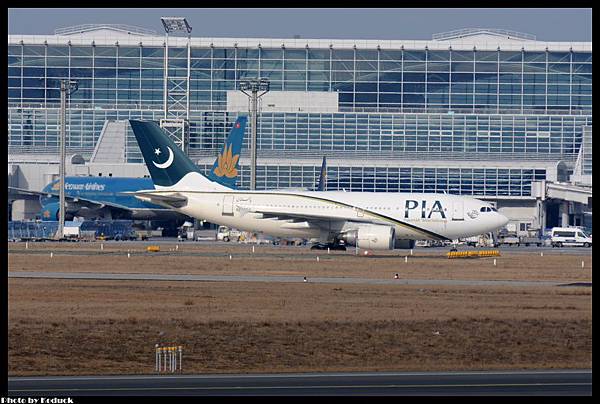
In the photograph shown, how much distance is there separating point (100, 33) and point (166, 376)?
5216 inches

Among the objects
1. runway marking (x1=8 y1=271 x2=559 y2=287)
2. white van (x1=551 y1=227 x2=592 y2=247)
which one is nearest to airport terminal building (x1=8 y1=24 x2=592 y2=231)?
white van (x1=551 y1=227 x2=592 y2=247)

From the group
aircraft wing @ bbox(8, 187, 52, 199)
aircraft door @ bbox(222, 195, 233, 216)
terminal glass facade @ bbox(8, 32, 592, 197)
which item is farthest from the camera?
terminal glass facade @ bbox(8, 32, 592, 197)

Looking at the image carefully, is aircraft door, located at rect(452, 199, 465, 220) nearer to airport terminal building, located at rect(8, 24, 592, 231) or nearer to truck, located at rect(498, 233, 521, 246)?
truck, located at rect(498, 233, 521, 246)

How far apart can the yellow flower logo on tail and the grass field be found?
52.3 meters

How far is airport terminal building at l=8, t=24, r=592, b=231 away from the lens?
5472 inches

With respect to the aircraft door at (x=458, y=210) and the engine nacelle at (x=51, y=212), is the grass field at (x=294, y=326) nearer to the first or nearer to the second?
the aircraft door at (x=458, y=210)

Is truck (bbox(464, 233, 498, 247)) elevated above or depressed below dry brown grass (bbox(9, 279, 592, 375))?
above

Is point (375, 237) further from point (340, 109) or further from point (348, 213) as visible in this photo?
point (340, 109)

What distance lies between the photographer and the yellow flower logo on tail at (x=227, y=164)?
115312 millimetres

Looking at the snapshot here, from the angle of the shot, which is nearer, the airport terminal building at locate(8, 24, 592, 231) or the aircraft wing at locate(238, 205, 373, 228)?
the aircraft wing at locate(238, 205, 373, 228)

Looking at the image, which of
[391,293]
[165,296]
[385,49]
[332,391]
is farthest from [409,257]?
[385,49]

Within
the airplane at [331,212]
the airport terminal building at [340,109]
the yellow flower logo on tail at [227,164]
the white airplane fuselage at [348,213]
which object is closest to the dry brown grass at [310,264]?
the airplane at [331,212]

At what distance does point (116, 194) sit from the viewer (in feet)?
376

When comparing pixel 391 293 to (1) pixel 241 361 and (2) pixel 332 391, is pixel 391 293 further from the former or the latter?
(2) pixel 332 391
